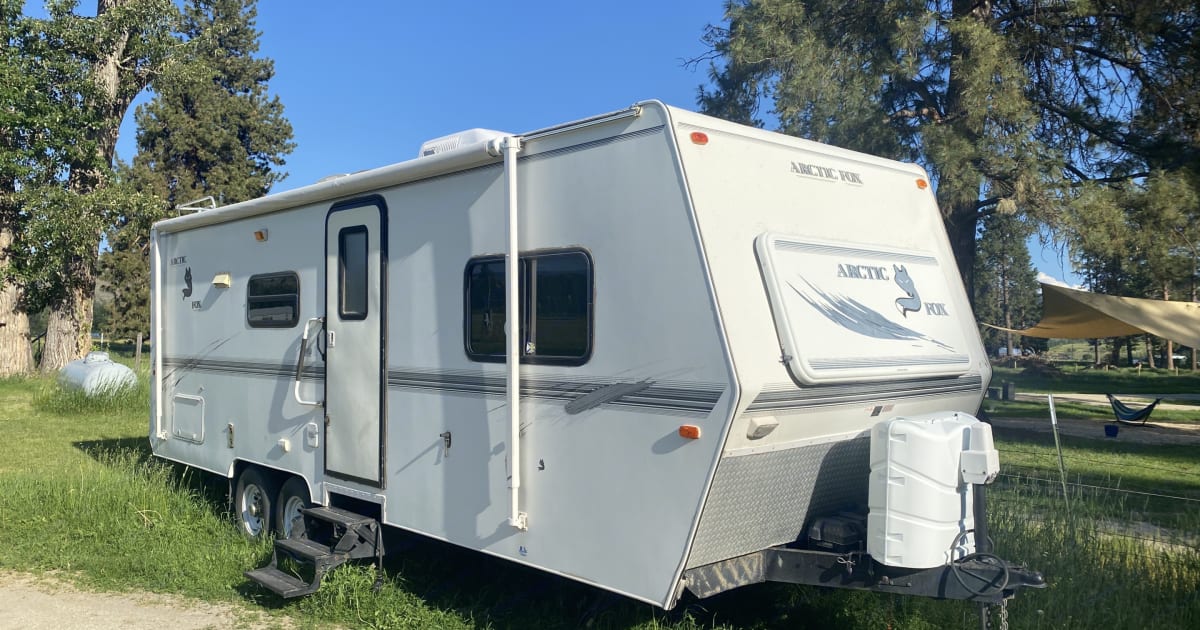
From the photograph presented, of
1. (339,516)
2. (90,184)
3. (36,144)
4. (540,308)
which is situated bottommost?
(339,516)

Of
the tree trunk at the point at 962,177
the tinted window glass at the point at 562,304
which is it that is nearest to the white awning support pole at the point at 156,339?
the tinted window glass at the point at 562,304

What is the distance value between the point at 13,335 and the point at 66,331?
3.48 ft

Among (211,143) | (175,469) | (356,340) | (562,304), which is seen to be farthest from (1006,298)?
(562,304)

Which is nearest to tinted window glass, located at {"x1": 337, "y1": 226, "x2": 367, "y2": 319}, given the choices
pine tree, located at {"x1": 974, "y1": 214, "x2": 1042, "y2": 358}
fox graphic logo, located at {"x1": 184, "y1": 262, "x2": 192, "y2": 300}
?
fox graphic logo, located at {"x1": 184, "y1": 262, "x2": 192, "y2": 300}

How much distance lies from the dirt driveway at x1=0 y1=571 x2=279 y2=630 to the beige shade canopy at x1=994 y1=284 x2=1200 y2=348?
44.3 ft

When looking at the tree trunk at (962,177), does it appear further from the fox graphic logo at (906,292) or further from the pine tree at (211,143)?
the pine tree at (211,143)

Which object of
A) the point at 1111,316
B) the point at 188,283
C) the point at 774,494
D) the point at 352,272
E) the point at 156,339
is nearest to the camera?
the point at 774,494

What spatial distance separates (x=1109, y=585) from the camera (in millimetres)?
5035

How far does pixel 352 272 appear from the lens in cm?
595

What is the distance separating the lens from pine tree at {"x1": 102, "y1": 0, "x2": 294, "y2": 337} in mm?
35406

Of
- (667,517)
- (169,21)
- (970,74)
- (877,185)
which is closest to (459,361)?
(667,517)

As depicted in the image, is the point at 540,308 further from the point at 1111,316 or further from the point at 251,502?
the point at 1111,316

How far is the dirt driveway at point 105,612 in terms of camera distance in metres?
5.56

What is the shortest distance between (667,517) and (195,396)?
Result: 17.5 feet
